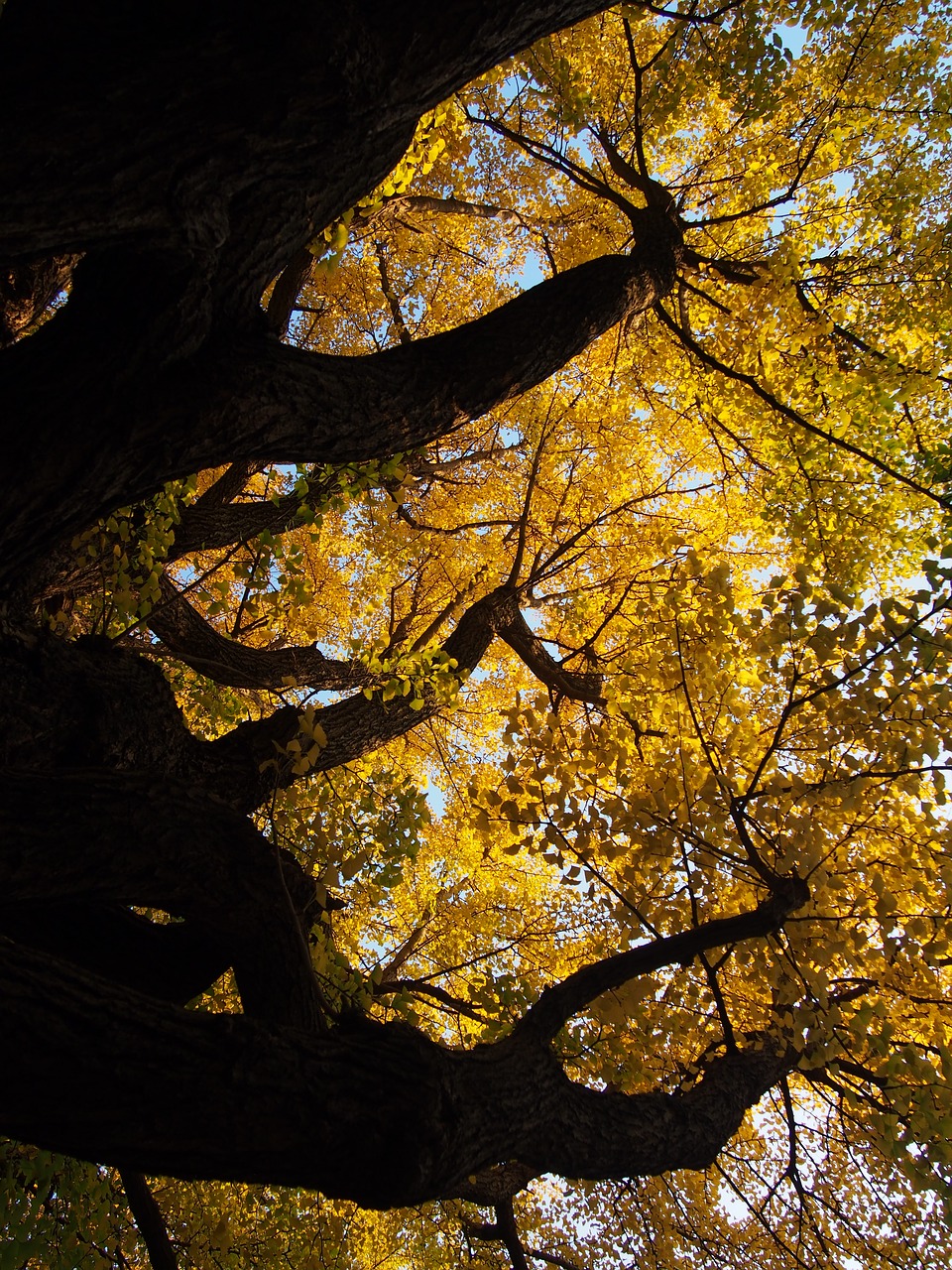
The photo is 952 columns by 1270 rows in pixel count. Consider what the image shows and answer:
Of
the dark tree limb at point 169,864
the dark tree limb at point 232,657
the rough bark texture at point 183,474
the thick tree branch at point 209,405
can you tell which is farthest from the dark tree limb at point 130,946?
the dark tree limb at point 232,657

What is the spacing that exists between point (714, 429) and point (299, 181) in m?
5.23

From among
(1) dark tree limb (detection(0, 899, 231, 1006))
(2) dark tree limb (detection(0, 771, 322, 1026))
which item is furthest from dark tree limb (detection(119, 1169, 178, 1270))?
(2) dark tree limb (detection(0, 771, 322, 1026))

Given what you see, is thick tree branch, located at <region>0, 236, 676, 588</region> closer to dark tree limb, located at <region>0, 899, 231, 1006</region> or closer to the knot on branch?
dark tree limb, located at <region>0, 899, 231, 1006</region>

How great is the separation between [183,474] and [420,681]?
2207mm

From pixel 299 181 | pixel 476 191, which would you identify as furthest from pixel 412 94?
pixel 476 191

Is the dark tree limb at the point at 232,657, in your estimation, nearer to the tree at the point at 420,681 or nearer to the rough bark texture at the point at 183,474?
the tree at the point at 420,681

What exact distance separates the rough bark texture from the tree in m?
0.01

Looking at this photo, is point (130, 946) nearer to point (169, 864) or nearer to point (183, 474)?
point (169, 864)

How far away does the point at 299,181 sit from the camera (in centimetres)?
236

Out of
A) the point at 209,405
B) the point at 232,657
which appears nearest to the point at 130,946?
the point at 209,405

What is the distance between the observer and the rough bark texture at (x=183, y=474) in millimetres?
1883

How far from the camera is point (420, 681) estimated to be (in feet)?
14.9

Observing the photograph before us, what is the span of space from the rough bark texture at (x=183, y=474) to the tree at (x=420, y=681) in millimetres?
14

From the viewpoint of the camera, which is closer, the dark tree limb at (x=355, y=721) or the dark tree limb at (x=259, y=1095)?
the dark tree limb at (x=259, y=1095)
